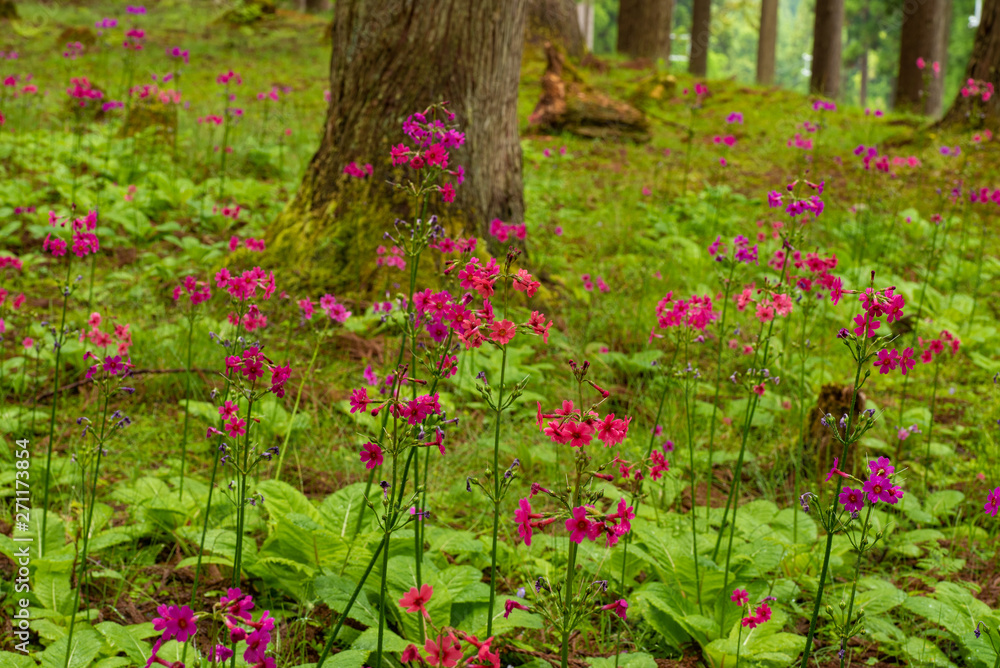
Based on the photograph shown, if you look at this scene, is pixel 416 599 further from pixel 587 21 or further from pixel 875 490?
pixel 587 21

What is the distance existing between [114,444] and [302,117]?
6932 mm

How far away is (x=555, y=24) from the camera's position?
12.7m

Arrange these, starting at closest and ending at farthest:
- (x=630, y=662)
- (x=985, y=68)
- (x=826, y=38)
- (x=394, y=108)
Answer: (x=630, y=662)
(x=394, y=108)
(x=985, y=68)
(x=826, y=38)

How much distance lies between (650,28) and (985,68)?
8.31 metres

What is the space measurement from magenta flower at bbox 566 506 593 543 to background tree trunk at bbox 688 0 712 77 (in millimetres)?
18145

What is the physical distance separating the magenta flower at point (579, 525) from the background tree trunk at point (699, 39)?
18.1 meters

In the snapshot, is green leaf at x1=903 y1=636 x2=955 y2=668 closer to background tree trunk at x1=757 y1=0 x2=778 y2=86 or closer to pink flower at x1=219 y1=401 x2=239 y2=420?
pink flower at x1=219 y1=401 x2=239 y2=420

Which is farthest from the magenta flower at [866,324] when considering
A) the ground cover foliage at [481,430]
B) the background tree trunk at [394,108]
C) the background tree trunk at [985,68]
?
the background tree trunk at [985,68]

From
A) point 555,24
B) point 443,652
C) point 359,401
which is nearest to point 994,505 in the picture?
point 443,652

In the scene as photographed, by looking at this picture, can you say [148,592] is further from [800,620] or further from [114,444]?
[800,620]

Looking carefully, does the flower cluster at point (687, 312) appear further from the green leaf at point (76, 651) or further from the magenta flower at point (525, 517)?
the green leaf at point (76, 651)

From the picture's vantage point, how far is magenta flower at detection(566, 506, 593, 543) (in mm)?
1238

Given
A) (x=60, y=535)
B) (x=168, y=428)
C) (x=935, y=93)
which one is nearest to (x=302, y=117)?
(x=168, y=428)

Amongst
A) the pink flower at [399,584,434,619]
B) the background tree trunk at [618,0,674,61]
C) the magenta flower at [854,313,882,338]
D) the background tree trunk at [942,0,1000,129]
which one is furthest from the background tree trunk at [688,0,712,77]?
the pink flower at [399,584,434,619]
